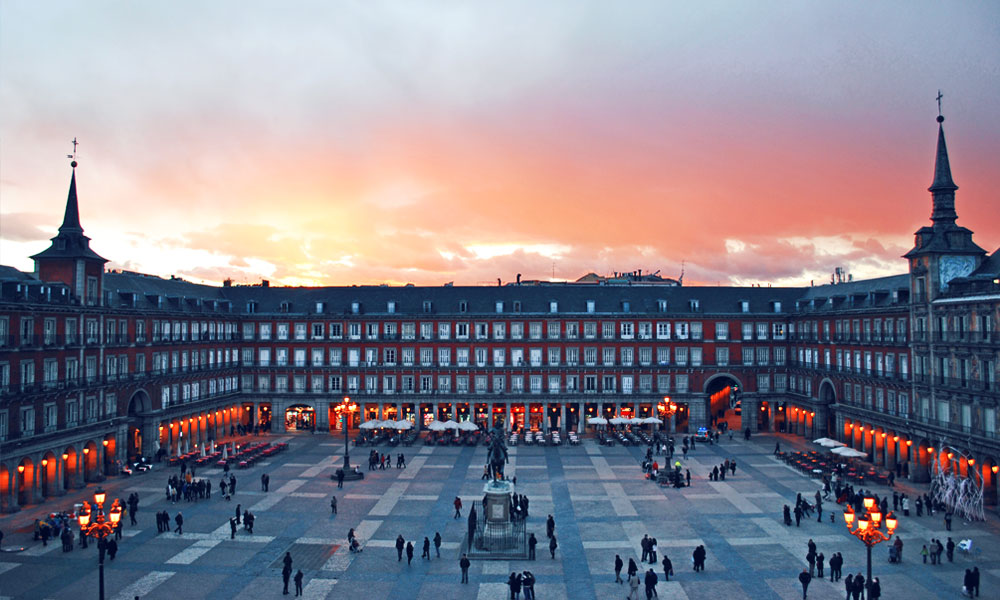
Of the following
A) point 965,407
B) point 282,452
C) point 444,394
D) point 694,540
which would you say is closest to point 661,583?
point 694,540

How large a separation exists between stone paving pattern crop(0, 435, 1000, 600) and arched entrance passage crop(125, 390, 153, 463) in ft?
19.2

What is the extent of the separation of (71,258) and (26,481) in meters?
17.6

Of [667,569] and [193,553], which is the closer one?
[667,569]

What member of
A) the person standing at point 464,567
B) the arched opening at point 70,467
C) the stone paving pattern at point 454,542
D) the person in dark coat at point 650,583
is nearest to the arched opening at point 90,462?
the stone paving pattern at point 454,542

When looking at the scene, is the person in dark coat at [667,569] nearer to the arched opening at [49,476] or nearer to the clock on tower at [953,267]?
the clock on tower at [953,267]

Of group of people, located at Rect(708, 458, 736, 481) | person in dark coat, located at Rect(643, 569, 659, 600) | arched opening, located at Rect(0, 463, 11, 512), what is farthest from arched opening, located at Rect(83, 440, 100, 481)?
group of people, located at Rect(708, 458, 736, 481)

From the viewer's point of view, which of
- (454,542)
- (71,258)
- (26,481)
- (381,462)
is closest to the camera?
(454,542)

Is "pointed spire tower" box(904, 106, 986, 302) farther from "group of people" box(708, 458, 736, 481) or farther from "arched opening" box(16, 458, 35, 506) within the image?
"arched opening" box(16, 458, 35, 506)

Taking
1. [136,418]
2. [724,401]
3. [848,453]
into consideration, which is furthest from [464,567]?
[724,401]

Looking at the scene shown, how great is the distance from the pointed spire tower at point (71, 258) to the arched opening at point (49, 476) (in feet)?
41.5

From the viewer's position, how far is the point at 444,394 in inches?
3243

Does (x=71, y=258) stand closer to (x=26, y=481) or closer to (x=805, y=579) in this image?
(x=26, y=481)

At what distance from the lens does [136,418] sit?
211ft

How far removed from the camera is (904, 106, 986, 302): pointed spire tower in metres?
54.9
